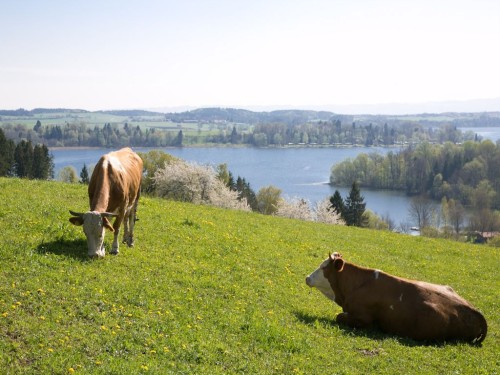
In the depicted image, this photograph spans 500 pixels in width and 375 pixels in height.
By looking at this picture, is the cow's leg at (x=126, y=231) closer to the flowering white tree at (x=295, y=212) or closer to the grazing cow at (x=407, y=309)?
the grazing cow at (x=407, y=309)

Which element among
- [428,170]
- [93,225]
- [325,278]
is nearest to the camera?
[93,225]

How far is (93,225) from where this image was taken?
13.1 metres

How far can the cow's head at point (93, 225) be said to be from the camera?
42.8ft

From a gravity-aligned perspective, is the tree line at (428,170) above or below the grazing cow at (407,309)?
below

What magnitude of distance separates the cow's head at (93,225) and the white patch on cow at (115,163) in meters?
2.10

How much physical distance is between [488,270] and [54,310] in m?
20.0

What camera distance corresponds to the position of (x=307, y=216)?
7762 centimetres

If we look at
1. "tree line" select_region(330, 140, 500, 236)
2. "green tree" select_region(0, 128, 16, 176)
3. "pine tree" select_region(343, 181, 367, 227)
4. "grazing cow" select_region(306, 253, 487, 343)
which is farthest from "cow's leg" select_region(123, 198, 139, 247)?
"tree line" select_region(330, 140, 500, 236)

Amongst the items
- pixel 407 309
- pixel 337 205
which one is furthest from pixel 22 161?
pixel 407 309

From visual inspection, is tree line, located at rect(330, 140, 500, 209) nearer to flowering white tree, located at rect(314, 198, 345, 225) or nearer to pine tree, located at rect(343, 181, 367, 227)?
pine tree, located at rect(343, 181, 367, 227)

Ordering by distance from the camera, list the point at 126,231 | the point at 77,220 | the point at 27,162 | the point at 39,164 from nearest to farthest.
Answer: the point at 77,220 → the point at 126,231 → the point at 27,162 → the point at 39,164

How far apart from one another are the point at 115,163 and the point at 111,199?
4.05 ft

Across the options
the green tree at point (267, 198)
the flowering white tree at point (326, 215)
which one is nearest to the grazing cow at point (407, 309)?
the flowering white tree at point (326, 215)

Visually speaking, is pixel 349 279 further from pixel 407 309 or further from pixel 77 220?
pixel 77 220
